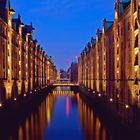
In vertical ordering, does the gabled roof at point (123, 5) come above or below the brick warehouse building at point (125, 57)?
above

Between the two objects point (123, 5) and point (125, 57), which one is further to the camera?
point (123, 5)

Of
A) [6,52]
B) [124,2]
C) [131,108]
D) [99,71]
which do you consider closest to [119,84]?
[131,108]

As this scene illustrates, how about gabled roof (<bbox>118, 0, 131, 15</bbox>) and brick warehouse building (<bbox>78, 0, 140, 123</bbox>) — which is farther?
gabled roof (<bbox>118, 0, 131, 15</bbox>)

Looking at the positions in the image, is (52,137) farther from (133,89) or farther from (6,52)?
(6,52)

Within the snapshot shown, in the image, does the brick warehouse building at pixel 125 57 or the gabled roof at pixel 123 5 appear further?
the gabled roof at pixel 123 5

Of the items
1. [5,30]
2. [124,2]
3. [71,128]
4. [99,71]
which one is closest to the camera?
[71,128]

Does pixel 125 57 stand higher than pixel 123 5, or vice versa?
pixel 123 5

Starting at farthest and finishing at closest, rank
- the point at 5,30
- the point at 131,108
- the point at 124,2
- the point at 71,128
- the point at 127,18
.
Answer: the point at 5,30 → the point at 124,2 → the point at 71,128 → the point at 127,18 → the point at 131,108

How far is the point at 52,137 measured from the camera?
142 feet

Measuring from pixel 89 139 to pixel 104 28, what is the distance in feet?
134

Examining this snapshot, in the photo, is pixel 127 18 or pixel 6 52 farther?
pixel 6 52

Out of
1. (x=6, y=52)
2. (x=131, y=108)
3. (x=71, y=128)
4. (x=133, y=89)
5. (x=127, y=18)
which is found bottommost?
(x=71, y=128)

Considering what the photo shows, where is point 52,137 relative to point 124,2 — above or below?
below

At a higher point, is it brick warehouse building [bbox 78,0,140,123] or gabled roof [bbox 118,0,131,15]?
gabled roof [bbox 118,0,131,15]
